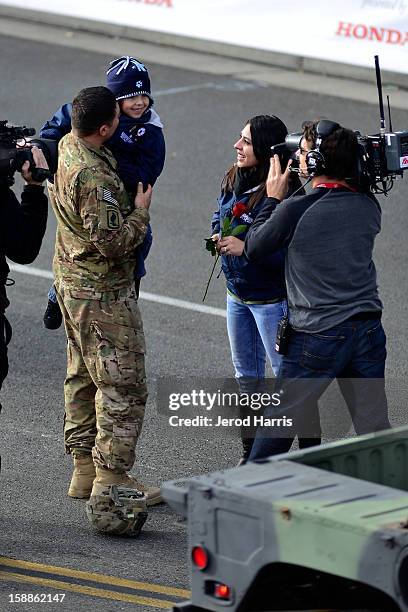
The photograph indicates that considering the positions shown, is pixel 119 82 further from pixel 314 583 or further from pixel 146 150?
pixel 314 583

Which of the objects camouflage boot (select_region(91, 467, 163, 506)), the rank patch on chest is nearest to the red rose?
the rank patch on chest

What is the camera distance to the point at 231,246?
7.25 meters

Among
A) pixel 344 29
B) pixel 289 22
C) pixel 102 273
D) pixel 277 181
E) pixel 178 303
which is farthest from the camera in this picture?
pixel 289 22

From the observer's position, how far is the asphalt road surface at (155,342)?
6629mm

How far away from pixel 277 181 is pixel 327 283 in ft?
2.09

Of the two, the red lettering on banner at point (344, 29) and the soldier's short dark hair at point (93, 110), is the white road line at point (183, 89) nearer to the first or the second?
the red lettering on banner at point (344, 29)

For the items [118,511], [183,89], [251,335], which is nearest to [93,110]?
[251,335]

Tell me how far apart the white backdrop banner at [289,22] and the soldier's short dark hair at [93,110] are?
9.15 metres

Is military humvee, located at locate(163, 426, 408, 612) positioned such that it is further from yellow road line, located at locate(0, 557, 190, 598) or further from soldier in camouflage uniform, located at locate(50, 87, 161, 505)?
soldier in camouflage uniform, located at locate(50, 87, 161, 505)

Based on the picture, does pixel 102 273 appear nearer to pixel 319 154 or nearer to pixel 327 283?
pixel 327 283

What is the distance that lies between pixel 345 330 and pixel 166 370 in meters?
2.92

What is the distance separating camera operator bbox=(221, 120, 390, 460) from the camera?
6.46 meters

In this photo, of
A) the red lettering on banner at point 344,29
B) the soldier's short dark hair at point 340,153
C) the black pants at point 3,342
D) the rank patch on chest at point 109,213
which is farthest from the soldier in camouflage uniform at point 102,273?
the red lettering on banner at point 344,29

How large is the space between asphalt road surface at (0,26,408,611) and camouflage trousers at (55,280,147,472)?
45 cm
